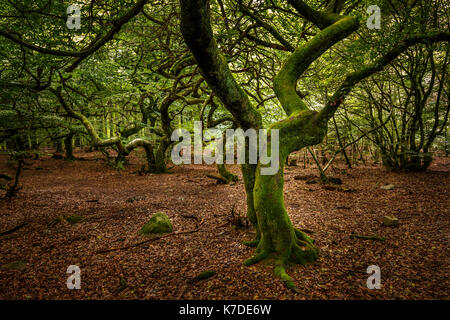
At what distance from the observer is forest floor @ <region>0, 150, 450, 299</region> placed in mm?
2564

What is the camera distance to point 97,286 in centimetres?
273

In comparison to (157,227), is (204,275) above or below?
below

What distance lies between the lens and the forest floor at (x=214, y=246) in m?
2.56

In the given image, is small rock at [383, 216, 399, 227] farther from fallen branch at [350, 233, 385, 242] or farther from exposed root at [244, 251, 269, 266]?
exposed root at [244, 251, 269, 266]

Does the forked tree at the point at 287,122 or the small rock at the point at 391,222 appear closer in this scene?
the forked tree at the point at 287,122

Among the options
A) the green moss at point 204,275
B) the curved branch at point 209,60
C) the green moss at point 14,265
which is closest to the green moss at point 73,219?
the green moss at point 14,265

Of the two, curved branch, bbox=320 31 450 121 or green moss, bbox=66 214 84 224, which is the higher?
curved branch, bbox=320 31 450 121

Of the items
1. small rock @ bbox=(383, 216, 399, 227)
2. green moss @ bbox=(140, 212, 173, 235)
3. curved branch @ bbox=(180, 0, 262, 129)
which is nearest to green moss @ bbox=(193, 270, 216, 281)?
green moss @ bbox=(140, 212, 173, 235)

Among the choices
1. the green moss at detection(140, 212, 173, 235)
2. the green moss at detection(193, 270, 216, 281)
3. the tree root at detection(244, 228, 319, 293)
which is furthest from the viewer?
the green moss at detection(140, 212, 173, 235)

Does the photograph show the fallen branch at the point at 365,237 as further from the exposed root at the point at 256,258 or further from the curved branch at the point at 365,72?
the curved branch at the point at 365,72

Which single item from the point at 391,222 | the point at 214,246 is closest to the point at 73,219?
the point at 214,246

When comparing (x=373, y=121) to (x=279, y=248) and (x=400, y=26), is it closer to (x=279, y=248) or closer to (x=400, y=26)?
(x=400, y=26)

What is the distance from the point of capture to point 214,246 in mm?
3676

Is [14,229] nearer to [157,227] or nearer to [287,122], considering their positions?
[157,227]
